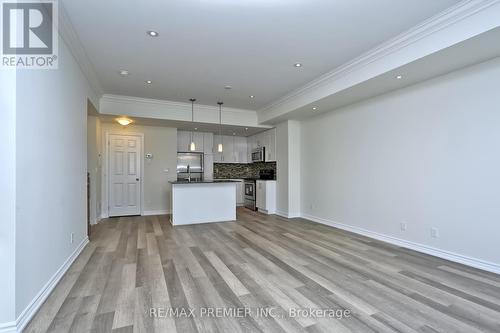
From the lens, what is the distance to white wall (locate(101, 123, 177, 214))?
256 inches

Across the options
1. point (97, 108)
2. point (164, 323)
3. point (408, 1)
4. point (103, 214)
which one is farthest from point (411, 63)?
point (103, 214)

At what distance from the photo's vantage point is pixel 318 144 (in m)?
5.66

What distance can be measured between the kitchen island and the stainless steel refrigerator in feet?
6.21

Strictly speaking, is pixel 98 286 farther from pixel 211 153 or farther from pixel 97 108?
pixel 211 153

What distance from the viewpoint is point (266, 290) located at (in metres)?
2.43

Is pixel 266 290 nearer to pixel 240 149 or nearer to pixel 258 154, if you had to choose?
pixel 258 154

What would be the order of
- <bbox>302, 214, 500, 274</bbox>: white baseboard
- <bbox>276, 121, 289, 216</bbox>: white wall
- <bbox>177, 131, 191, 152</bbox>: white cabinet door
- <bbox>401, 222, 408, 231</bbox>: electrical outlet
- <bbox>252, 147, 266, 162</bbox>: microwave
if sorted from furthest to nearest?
<bbox>252, 147, 266, 162</bbox>: microwave < <bbox>177, 131, 191, 152</bbox>: white cabinet door < <bbox>276, 121, 289, 216</bbox>: white wall < <bbox>401, 222, 408, 231</bbox>: electrical outlet < <bbox>302, 214, 500, 274</bbox>: white baseboard

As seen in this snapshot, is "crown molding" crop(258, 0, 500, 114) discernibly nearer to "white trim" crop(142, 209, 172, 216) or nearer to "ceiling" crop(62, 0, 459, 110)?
"ceiling" crop(62, 0, 459, 110)

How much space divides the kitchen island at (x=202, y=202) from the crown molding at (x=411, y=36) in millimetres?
2997

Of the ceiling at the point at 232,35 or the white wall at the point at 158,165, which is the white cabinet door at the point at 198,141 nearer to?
the white wall at the point at 158,165

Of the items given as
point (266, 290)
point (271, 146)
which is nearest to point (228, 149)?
point (271, 146)

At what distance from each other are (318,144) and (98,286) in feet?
15.6

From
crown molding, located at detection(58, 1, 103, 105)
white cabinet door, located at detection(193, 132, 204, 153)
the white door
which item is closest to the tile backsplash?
white cabinet door, located at detection(193, 132, 204, 153)

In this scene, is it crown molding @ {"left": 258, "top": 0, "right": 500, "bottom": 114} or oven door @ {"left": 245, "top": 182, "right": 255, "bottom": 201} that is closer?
crown molding @ {"left": 258, "top": 0, "right": 500, "bottom": 114}
